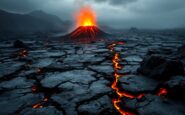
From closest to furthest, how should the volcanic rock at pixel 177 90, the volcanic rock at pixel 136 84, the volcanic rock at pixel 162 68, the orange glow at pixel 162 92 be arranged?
the volcanic rock at pixel 177 90, the orange glow at pixel 162 92, the volcanic rock at pixel 136 84, the volcanic rock at pixel 162 68

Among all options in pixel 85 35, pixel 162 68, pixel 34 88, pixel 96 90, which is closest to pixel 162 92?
pixel 162 68

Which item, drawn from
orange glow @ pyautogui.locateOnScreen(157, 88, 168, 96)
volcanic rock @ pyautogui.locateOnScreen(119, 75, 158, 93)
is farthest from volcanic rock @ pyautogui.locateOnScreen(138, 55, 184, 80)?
orange glow @ pyautogui.locateOnScreen(157, 88, 168, 96)

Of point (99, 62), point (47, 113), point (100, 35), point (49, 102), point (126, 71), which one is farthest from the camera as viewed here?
point (100, 35)

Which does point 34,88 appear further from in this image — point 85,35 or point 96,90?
point 85,35

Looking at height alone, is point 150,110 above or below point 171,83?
below

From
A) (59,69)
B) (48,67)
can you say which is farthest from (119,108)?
(48,67)

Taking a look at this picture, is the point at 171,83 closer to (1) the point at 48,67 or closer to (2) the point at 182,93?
(2) the point at 182,93

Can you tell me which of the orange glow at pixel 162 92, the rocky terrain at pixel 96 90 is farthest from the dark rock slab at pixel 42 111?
the orange glow at pixel 162 92

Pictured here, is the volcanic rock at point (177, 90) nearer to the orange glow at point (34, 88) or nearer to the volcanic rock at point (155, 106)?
the volcanic rock at point (155, 106)
